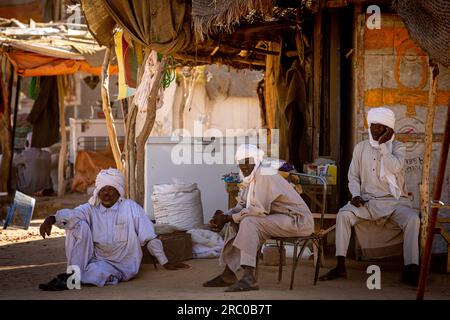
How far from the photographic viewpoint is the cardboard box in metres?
8.07

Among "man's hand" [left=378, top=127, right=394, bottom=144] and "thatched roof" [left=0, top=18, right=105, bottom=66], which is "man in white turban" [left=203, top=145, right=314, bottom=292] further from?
"thatched roof" [left=0, top=18, right=105, bottom=66]

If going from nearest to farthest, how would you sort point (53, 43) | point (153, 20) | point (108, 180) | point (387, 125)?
point (108, 180) < point (387, 125) < point (153, 20) < point (53, 43)

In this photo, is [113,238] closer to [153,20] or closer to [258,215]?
[258,215]

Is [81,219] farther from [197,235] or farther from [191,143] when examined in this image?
[191,143]

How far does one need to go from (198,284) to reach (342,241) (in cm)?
143

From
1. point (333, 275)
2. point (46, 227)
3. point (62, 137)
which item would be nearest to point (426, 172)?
point (333, 275)

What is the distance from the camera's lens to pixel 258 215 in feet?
21.4

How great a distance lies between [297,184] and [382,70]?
5.13 ft

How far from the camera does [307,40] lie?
9.98 metres

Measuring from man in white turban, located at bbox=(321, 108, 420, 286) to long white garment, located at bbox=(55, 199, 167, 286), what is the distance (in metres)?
1.78

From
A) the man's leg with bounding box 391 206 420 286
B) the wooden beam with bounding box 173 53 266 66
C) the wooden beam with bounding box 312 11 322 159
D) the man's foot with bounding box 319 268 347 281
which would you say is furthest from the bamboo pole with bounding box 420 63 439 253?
the wooden beam with bounding box 173 53 266 66

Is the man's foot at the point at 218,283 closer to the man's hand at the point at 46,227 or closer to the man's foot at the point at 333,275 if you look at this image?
the man's foot at the point at 333,275
